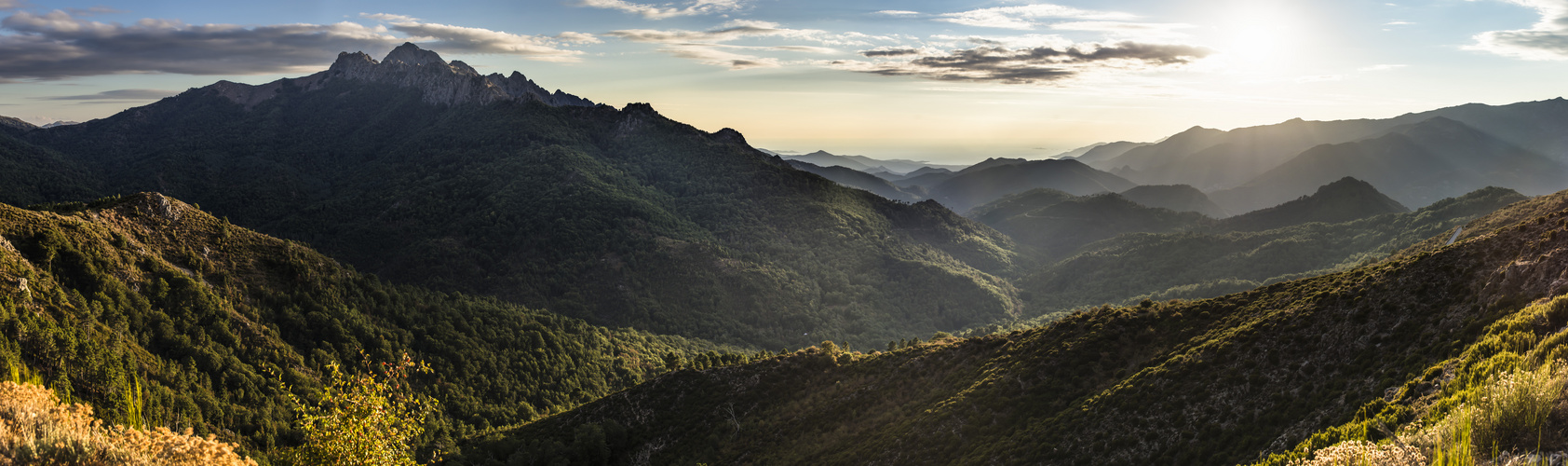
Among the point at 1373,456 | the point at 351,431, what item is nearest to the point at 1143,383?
the point at 1373,456

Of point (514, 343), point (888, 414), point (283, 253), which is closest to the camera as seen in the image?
point (888, 414)

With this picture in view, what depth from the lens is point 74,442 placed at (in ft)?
39.3

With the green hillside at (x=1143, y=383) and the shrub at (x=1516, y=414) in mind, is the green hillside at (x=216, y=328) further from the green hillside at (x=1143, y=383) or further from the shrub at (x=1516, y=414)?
the shrub at (x=1516, y=414)

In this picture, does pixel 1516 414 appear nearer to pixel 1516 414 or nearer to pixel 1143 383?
pixel 1516 414

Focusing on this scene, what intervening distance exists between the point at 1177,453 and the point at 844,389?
32937mm

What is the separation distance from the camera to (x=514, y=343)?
110m

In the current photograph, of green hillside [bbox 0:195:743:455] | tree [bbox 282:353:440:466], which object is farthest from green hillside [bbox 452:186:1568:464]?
tree [bbox 282:353:440:466]

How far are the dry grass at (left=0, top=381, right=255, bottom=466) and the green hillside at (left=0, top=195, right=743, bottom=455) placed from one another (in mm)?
19272

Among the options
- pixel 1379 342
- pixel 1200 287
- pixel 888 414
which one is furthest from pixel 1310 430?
pixel 1200 287

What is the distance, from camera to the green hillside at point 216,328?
168 feet

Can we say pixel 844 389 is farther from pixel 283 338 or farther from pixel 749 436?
pixel 283 338

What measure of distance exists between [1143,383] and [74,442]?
4787cm

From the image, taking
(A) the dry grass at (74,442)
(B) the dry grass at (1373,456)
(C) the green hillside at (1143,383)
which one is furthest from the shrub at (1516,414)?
(A) the dry grass at (74,442)

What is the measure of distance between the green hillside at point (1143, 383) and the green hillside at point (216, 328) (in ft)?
74.1
